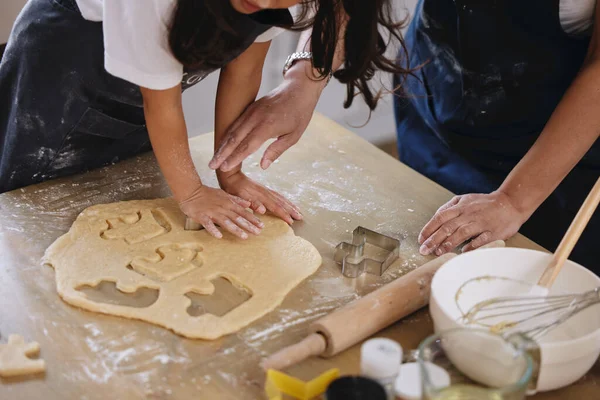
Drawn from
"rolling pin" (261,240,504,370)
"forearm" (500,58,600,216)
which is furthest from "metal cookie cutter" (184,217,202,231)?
"forearm" (500,58,600,216)

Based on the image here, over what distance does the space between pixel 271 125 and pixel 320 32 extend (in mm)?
234

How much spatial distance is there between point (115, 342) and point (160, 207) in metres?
0.40

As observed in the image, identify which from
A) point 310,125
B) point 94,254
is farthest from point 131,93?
point 310,125

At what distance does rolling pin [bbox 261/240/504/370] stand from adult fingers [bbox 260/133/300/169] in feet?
1.40

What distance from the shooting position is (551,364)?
97 cm

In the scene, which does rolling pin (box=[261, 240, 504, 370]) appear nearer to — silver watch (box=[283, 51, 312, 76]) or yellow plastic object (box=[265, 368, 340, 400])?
yellow plastic object (box=[265, 368, 340, 400])

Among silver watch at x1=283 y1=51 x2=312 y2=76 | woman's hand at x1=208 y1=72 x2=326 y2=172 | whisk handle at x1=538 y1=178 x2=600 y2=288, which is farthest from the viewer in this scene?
silver watch at x1=283 y1=51 x2=312 y2=76

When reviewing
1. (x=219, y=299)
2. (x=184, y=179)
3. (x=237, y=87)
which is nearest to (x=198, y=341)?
(x=219, y=299)

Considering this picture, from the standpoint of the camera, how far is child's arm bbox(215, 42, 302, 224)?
143 centimetres

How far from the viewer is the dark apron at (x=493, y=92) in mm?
1512

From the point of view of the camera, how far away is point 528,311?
1095mm

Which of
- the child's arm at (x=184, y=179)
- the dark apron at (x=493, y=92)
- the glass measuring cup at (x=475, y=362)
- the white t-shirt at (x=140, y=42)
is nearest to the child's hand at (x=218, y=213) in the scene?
the child's arm at (x=184, y=179)

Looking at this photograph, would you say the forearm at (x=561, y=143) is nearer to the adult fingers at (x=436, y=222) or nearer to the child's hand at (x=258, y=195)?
the adult fingers at (x=436, y=222)

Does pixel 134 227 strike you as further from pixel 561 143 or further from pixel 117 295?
pixel 561 143
